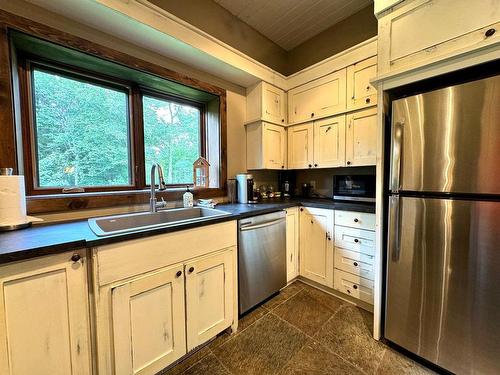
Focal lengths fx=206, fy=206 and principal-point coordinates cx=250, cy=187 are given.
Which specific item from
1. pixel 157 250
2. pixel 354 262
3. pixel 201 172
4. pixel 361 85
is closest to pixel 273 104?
pixel 361 85

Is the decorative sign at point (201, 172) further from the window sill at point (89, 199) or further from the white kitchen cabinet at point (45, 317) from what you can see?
the white kitchen cabinet at point (45, 317)

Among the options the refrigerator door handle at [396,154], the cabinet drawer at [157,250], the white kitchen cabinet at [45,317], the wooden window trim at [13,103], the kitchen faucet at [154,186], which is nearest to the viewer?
the white kitchen cabinet at [45,317]

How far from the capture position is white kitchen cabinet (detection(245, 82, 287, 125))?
2307 millimetres

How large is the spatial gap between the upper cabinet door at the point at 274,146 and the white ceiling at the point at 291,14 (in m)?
1.13

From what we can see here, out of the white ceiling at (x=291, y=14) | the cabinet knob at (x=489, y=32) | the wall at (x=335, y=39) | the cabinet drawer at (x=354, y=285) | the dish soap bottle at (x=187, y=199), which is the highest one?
the white ceiling at (x=291, y=14)

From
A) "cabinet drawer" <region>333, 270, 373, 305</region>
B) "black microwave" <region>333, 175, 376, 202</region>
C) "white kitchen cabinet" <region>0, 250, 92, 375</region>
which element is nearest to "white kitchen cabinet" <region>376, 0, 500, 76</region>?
"black microwave" <region>333, 175, 376, 202</region>

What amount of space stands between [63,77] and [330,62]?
2.33m

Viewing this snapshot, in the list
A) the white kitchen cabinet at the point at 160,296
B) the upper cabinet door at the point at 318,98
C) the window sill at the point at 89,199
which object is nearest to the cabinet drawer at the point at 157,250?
the white kitchen cabinet at the point at 160,296

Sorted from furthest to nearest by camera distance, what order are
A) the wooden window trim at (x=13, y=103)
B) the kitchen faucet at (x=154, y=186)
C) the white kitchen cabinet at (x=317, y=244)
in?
the white kitchen cabinet at (x=317, y=244), the kitchen faucet at (x=154, y=186), the wooden window trim at (x=13, y=103)

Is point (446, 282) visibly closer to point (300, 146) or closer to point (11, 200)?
point (300, 146)

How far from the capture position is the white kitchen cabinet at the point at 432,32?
3.39 ft

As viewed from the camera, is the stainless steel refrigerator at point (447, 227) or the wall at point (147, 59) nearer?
the stainless steel refrigerator at point (447, 227)

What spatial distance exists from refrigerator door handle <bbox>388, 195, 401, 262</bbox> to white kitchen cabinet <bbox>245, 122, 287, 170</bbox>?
1.32 meters

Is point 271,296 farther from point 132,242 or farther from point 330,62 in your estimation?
point 330,62
